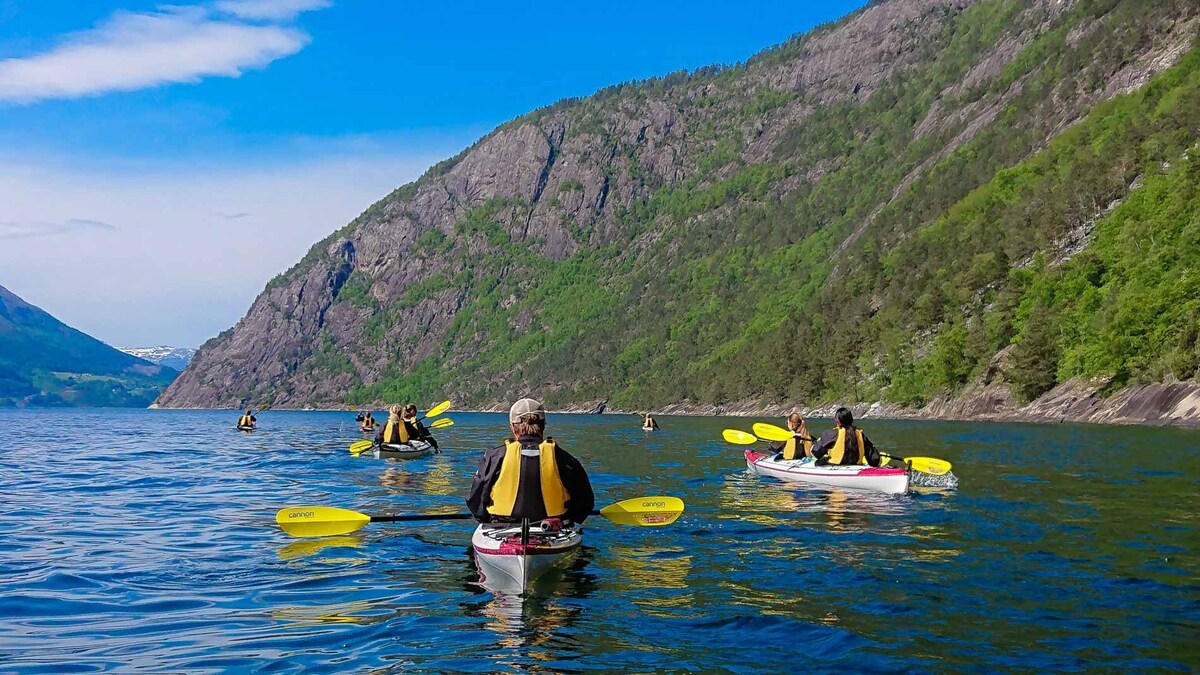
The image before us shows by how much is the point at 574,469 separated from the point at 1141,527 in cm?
1075

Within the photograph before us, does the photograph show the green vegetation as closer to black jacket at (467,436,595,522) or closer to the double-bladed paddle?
the double-bladed paddle

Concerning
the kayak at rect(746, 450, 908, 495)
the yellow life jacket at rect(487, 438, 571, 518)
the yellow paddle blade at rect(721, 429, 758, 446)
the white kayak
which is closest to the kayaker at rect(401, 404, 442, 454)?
the white kayak

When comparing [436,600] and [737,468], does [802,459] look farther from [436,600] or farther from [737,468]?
[436,600]

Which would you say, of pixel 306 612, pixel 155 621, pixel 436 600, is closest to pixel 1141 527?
pixel 436 600

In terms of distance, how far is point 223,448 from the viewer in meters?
51.1

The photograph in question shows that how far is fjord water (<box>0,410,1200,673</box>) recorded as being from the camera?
30.6 feet

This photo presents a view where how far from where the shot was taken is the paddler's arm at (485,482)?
13.1 metres

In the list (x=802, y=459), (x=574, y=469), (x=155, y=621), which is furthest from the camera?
(x=802, y=459)

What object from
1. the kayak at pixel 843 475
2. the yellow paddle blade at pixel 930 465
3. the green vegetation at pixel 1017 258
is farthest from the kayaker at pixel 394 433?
the green vegetation at pixel 1017 258

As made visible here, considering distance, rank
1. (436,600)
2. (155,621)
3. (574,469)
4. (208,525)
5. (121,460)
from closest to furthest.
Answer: (155,621) < (436,600) < (574,469) < (208,525) < (121,460)

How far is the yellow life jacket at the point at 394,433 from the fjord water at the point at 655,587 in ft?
37.1

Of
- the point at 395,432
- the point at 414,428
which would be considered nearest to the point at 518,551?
the point at 395,432

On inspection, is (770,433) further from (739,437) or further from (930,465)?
(930,465)

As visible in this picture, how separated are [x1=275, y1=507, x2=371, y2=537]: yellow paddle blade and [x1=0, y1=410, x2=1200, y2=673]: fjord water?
0.47m
